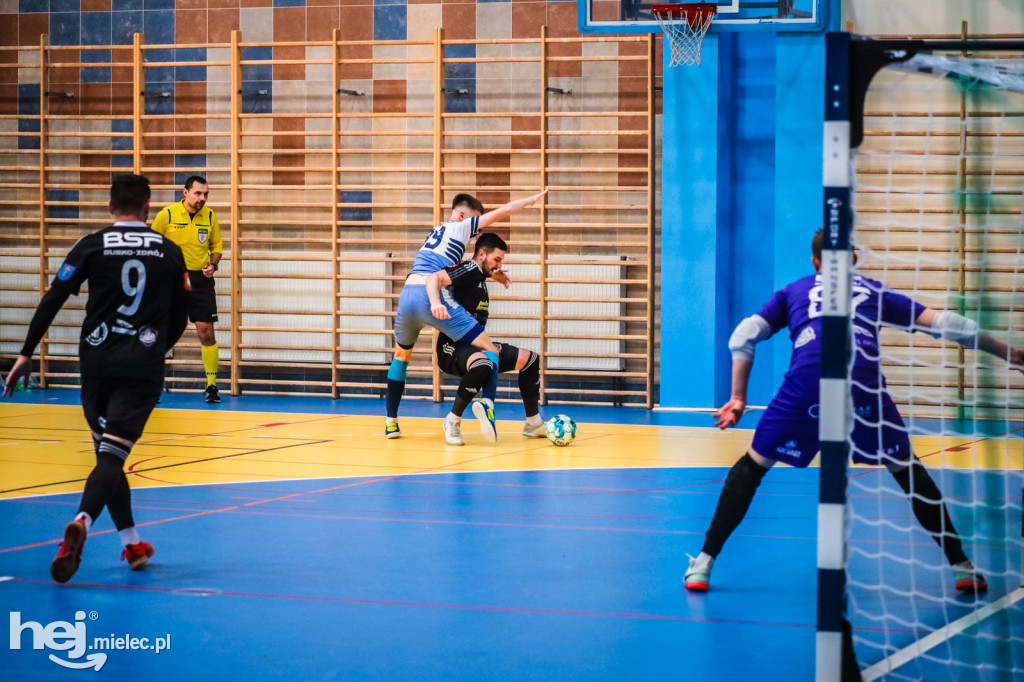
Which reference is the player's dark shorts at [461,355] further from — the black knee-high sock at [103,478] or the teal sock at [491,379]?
the black knee-high sock at [103,478]

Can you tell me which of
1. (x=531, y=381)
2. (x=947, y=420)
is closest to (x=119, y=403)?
(x=531, y=381)

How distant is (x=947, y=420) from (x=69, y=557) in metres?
8.13

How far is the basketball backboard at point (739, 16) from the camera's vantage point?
981 cm

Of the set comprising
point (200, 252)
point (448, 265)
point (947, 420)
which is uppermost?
point (200, 252)

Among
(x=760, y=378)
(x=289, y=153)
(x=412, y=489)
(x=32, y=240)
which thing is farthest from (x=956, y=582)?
(x=32, y=240)

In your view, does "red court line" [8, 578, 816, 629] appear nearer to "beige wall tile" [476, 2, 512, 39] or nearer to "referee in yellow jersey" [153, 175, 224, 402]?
"referee in yellow jersey" [153, 175, 224, 402]

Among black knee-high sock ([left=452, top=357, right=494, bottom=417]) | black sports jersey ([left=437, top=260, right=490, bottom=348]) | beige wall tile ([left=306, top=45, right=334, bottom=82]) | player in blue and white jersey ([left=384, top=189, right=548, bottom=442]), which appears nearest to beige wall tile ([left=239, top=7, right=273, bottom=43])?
beige wall tile ([left=306, top=45, right=334, bottom=82])

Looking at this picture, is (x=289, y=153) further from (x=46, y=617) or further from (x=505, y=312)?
(x=46, y=617)

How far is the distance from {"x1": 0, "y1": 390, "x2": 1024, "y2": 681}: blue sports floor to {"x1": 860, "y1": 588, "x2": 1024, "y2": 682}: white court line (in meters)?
0.04

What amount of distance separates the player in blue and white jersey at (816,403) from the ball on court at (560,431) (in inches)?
149

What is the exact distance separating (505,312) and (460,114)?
6.66ft

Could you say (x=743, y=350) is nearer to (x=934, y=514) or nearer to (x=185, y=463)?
(x=934, y=514)

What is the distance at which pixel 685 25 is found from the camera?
10023 mm

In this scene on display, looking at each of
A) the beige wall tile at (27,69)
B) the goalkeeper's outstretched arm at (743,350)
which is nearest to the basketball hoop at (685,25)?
the goalkeeper's outstretched arm at (743,350)
